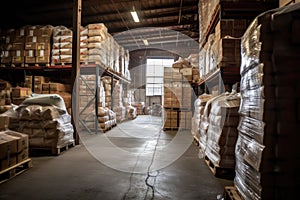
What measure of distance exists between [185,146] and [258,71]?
454 centimetres

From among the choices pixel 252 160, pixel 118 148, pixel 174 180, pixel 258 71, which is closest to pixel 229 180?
pixel 174 180

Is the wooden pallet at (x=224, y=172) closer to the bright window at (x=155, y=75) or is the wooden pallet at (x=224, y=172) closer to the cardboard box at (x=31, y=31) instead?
the cardboard box at (x=31, y=31)

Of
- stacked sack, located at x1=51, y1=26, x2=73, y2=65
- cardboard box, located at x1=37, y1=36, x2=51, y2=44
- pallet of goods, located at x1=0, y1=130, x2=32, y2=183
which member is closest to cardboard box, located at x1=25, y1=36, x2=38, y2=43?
cardboard box, located at x1=37, y1=36, x2=51, y2=44

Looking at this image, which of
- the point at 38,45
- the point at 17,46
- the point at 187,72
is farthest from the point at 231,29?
the point at 17,46

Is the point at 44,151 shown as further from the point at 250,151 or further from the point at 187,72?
the point at 187,72

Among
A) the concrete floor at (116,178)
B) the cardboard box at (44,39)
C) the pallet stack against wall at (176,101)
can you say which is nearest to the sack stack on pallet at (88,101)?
the cardboard box at (44,39)

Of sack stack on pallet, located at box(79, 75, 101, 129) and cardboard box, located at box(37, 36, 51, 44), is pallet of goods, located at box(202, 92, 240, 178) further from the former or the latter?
cardboard box, located at box(37, 36, 51, 44)

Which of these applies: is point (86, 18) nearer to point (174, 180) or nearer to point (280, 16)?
point (174, 180)

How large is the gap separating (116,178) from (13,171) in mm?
1601

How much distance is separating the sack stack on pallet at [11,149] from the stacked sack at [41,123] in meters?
1.05

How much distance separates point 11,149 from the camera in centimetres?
362

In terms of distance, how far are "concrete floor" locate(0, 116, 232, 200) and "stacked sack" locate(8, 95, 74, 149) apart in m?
0.41

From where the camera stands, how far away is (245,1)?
17.3 ft

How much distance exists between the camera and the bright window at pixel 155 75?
23.7 meters
